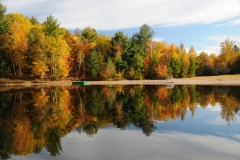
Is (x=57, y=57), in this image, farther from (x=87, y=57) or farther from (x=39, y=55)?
(x=87, y=57)

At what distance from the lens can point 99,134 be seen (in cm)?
960

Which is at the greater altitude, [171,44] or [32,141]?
[171,44]

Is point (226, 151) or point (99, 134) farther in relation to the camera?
point (99, 134)

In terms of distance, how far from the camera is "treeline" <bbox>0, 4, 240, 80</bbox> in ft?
171

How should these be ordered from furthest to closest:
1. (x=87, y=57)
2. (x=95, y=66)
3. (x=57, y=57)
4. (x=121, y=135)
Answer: (x=87, y=57) < (x=95, y=66) < (x=57, y=57) < (x=121, y=135)

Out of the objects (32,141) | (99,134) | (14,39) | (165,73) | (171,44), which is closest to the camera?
(32,141)

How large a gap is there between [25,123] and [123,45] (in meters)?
54.9

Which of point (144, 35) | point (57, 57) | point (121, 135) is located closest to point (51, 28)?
point (57, 57)

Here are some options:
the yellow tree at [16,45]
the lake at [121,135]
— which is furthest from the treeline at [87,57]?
the lake at [121,135]

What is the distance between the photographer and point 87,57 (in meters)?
64.1

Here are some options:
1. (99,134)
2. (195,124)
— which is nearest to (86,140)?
(99,134)

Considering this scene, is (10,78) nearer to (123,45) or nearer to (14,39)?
(14,39)

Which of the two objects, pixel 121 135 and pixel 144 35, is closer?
pixel 121 135

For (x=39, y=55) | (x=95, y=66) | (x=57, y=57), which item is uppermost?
(x=39, y=55)
